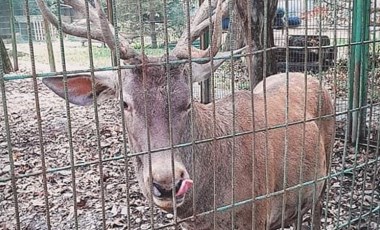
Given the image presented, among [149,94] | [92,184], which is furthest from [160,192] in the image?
[92,184]

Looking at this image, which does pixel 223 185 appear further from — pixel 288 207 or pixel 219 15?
pixel 219 15

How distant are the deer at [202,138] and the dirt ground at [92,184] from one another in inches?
12.2

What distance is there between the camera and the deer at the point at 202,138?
2264 mm

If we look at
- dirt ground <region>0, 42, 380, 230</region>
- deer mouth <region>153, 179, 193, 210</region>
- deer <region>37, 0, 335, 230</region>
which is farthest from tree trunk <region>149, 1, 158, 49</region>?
deer mouth <region>153, 179, 193, 210</region>

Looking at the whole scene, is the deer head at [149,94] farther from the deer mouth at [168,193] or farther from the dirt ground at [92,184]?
the dirt ground at [92,184]

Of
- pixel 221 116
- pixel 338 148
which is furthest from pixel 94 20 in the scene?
pixel 338 148

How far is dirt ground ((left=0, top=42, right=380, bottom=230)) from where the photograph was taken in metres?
3.86

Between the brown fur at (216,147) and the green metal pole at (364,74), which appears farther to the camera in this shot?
the green metal pole at (364,74)

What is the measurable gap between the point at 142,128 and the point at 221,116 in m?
0.78

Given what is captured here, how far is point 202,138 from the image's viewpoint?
117 inches

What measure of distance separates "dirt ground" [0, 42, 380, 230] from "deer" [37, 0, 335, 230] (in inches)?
12.2

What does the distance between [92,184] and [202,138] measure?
2.25 meters

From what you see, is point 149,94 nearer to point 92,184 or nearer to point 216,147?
point 216,147

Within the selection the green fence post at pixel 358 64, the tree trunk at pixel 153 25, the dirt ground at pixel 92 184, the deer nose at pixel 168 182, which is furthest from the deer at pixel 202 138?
the tree trunk at pixel 153 25
